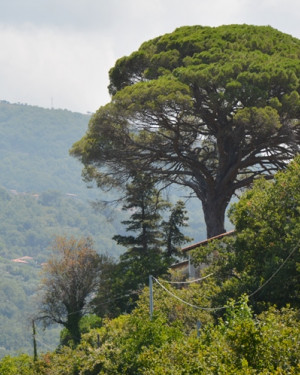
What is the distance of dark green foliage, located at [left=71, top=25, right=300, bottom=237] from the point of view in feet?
121

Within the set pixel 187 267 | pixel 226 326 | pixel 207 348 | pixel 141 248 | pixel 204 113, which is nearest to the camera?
pixel 207 348

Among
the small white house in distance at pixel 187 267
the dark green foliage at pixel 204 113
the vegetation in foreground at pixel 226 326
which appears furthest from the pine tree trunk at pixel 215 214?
the vegetation in foreground at pixel 226 326

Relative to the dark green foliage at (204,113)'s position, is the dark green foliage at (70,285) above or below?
below

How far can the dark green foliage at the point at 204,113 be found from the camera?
36906mm

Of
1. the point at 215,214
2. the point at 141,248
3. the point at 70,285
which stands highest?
the point at 215,214

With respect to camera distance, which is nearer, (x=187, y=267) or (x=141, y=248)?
(x=187, y=267)

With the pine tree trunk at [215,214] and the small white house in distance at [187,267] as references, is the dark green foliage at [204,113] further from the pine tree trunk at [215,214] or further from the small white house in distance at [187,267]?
the small white house in distance at [187,267]

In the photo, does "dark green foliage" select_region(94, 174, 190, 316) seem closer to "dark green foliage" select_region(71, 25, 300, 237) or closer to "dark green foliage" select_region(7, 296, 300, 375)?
Answer: "dark green foliage" select_region(71, 25, 300, 237)

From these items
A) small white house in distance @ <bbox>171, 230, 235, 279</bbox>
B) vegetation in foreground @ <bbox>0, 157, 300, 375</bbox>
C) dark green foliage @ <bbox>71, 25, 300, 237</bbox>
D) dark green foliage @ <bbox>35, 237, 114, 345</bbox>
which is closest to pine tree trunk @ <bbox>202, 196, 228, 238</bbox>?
dark green foliage @ <bbox>71, 25, 300, 237</bbox>

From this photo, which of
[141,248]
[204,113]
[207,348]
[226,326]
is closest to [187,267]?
[141,248]

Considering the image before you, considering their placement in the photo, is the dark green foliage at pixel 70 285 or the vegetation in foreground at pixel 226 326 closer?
the vegetation in foreground at pixel 226 326

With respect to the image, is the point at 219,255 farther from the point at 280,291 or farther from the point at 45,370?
the point at 45,370

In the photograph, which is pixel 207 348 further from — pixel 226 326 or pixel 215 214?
pixel 215 214

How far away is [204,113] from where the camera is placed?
38594 millimetres
